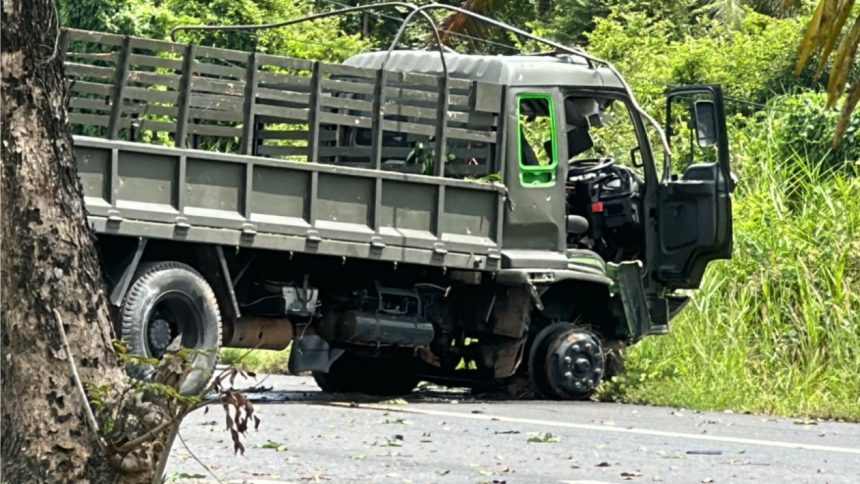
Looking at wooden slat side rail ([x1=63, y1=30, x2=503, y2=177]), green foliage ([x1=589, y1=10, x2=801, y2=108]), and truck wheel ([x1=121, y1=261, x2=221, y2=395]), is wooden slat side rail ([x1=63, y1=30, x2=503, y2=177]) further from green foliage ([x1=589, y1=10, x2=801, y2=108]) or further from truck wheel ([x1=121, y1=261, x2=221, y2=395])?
green foliage ([x1=589, y1=10, x2=801, y2=108])

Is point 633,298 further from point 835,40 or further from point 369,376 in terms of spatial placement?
point 835,40

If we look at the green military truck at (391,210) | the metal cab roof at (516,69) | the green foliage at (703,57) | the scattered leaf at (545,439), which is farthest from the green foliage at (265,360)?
the green foliage at (703,57)

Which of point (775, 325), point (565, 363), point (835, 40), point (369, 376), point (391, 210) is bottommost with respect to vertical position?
point (369, 376)

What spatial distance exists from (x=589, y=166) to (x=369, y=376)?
260 cm

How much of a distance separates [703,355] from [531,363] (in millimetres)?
1557

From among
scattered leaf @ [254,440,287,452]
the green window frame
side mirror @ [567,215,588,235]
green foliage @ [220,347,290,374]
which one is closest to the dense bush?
side mirror @ [567,215,588,235]

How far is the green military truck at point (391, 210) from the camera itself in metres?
12.4

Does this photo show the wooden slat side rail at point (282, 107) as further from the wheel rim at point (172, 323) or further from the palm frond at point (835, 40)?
the palm frond at point (835, 40)

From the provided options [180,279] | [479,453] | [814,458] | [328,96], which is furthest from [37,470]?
[328,96]

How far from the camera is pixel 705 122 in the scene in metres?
14.7

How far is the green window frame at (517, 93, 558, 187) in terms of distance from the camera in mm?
14281

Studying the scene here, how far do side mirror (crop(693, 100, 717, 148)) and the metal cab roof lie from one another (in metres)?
0.77

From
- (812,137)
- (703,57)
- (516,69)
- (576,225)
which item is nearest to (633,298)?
(576,225)

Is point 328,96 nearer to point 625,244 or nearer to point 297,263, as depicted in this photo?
point 297,263
